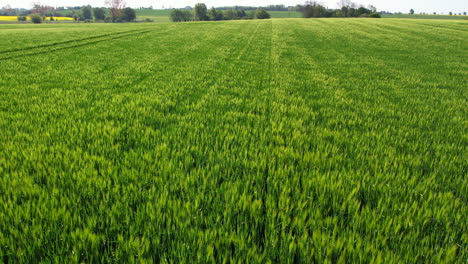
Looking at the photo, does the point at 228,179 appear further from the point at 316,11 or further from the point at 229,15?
the point at 229,15

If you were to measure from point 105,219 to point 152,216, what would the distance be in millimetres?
405

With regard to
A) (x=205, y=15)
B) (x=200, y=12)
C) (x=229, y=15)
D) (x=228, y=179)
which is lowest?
(x=228, y=179)

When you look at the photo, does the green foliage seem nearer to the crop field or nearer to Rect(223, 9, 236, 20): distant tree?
Rect(223, 9, 236, 20): distant tree

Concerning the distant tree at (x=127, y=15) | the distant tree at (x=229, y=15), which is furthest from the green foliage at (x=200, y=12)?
the distant tree at (x=127, y=15)

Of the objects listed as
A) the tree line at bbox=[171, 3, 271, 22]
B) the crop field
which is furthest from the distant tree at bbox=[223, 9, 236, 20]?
the crop field

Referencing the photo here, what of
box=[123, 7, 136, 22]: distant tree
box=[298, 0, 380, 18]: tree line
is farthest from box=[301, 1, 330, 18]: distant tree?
box=[123, 7, 136, 22]: distant tree

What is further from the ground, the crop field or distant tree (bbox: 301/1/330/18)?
distant tree (bbox: 301/1/330/18)

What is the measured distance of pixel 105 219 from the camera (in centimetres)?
221

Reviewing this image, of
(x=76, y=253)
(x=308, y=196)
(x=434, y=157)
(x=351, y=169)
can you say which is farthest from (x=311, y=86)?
(x=76, y=253)

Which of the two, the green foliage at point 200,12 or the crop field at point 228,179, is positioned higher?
the green foliage at point 200,12

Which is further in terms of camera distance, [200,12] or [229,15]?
[229,15]

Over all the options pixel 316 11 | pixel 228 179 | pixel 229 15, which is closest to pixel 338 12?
pixel 316 11

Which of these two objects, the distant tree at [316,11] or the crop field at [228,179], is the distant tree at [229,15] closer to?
the distant tree at [316,11]

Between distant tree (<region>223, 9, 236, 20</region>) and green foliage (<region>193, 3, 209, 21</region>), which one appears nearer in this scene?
green foliage (<region>193, 3, 209, 21</region>)
